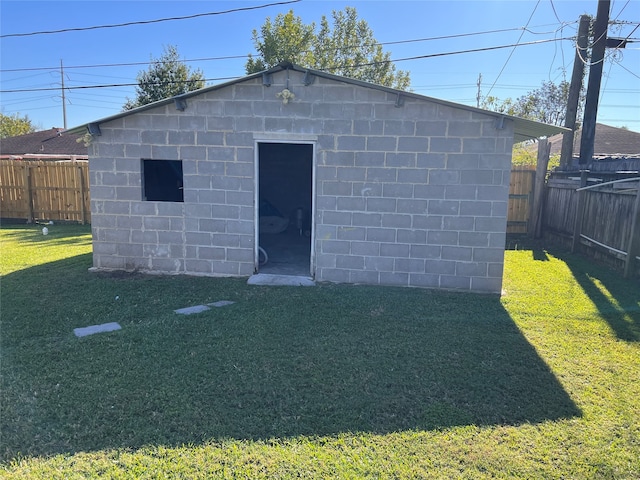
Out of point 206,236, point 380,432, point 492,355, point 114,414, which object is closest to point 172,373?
point 114,414

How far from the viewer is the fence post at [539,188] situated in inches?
434

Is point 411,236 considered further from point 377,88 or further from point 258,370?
point 258,370

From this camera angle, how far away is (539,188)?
11.2 meters

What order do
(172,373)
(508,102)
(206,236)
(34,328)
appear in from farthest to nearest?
(508,102) → (206,236) → (34,328) → (172,373)

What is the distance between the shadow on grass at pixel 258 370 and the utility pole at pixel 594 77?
692 centimetres

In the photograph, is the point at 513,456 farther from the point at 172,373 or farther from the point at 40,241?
the point at 40,241

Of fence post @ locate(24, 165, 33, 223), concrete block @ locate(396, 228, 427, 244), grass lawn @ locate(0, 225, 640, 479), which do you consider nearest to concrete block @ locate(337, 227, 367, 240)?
concrete block @ locate(396, 228, 427, 244)

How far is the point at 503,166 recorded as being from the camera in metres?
6.02

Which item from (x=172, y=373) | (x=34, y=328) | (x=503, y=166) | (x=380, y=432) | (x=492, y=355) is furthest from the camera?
(x=503, y=166)

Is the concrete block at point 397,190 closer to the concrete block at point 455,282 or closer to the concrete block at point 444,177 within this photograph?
the concrete block at point 444,177

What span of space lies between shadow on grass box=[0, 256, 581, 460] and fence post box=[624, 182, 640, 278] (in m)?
2.88

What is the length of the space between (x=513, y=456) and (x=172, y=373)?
271 centimetres

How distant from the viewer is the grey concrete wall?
A: 6145mm

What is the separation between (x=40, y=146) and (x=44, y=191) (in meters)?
15.2
